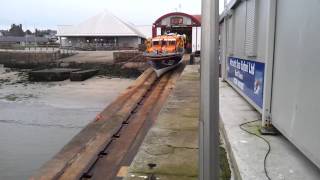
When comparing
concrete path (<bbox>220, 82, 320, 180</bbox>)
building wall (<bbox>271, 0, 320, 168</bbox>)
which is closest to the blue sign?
concrete path (<bbox>220, 82, 320, 180</bbox>)

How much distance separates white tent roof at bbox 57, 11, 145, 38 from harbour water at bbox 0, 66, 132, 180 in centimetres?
4321

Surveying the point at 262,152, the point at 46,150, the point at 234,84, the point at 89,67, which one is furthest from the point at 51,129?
the point at 89,67

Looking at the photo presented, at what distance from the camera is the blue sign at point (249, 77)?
723 cm

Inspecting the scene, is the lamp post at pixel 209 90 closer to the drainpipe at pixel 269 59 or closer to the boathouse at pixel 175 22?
the drainpipe at pixel 269 59

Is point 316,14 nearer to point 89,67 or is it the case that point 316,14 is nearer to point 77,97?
point 77,97

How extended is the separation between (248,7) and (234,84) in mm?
2784

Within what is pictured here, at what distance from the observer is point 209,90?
2088 mm

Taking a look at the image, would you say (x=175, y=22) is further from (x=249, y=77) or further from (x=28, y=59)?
(x=249, y=77)

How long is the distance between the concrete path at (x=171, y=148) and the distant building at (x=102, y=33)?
2588 inches

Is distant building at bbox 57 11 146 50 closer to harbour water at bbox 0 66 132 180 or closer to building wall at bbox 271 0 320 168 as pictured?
harbour water at bbox 0 66 132 180

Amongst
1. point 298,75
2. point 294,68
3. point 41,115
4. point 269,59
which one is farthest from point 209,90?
point 41,115

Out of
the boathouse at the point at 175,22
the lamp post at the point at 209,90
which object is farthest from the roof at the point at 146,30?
the lamp post at the point at 209,90

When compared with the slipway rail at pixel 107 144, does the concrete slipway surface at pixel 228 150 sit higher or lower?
higher

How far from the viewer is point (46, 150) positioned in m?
12.2
